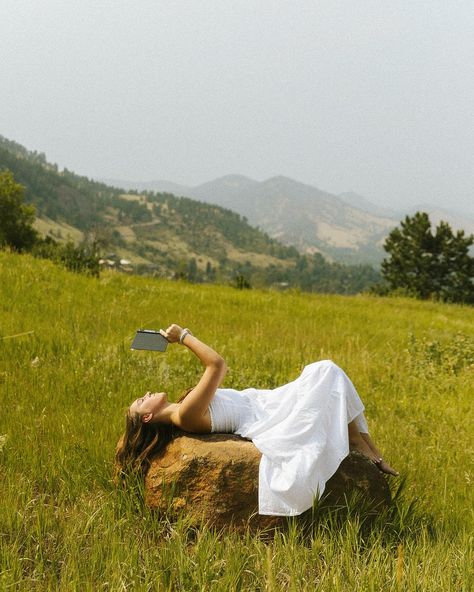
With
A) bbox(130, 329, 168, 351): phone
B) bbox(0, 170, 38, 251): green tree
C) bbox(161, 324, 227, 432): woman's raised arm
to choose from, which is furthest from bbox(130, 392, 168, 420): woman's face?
bbox(0, 170, 38, 251): green tree

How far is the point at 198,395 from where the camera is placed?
4328 mm

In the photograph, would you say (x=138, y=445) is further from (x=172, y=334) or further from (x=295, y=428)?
(x=295, y=428)

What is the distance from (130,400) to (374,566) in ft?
12.5

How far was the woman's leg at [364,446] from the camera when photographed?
4.62 m

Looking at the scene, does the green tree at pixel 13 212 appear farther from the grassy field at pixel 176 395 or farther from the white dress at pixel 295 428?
the white dress at pixel 295 428

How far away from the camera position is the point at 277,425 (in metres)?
4.36

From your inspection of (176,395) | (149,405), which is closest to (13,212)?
(176,395)

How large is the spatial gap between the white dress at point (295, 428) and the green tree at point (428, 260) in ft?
197

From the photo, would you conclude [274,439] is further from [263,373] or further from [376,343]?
[376,343]

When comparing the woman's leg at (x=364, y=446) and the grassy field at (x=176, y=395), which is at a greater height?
the woman's leg at (x=364, y=446)

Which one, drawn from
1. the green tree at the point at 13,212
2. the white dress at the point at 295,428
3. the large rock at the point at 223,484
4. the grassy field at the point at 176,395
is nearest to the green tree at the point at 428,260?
the green tree at the point at 13,212

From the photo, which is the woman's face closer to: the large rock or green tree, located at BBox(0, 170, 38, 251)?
the large rock

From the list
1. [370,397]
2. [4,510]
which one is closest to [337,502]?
[4,510]

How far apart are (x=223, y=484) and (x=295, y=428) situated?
2.38 feet
